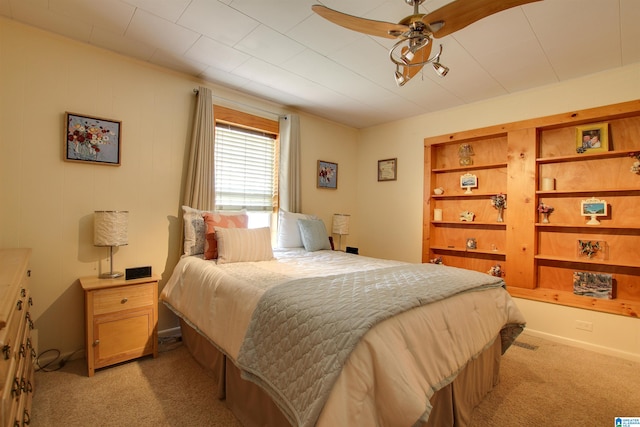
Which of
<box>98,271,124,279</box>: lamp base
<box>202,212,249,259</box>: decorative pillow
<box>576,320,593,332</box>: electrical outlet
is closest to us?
<box>98,271,124,279</box>: lamp base

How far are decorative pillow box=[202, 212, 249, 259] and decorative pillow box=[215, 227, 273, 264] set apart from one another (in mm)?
86

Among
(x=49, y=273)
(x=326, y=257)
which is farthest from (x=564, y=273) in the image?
(x=49, y=273)

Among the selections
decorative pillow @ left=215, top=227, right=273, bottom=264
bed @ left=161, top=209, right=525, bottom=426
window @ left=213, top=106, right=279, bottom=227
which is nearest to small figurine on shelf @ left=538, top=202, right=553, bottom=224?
bed @ left=161, top=209, right=525, bottom=426

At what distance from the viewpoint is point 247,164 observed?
3521 mm

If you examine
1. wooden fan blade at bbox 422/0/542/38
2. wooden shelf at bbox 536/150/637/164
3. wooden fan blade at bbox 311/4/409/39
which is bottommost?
wooden shelf at bbox 536/150/637/164

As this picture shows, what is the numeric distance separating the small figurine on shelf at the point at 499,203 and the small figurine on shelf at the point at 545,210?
326 millimetres

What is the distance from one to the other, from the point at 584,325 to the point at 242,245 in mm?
3237

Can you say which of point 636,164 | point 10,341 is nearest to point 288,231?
point 10,341

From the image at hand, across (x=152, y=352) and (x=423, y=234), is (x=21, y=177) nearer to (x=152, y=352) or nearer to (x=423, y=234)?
(x=152, y=352)

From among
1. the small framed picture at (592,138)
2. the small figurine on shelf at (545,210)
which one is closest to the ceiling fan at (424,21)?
the small framed picture at (592,138)

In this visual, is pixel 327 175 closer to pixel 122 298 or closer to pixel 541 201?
pixel 541 201

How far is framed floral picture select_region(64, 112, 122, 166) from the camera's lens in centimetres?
235

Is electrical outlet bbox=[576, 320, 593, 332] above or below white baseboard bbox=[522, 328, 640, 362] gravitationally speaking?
above

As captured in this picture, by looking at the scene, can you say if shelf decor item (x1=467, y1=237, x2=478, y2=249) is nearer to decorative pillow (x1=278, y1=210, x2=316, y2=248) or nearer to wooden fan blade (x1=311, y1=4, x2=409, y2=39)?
decorative pillow (x1=278, y1=210, x2=316, y2=248)
